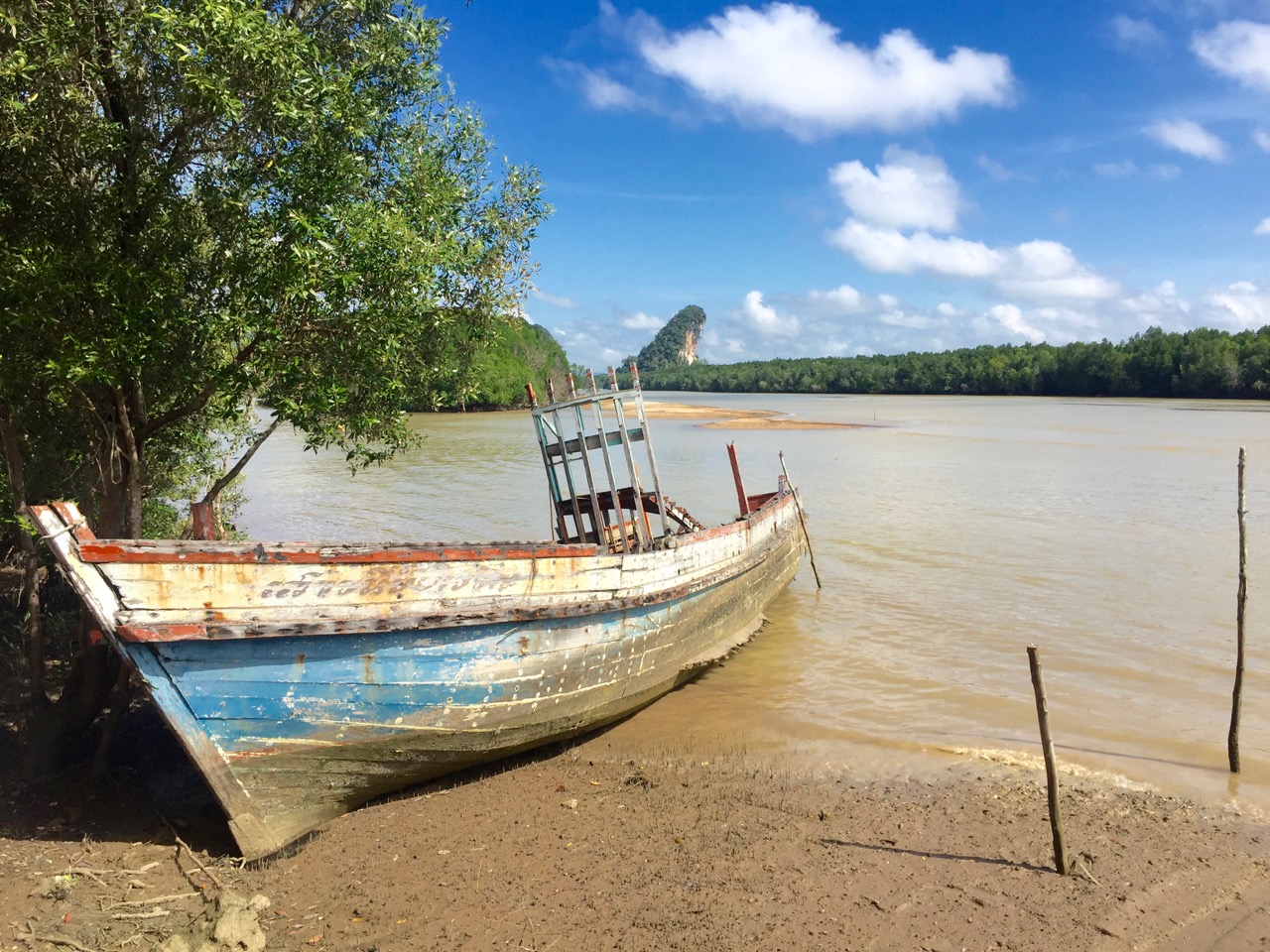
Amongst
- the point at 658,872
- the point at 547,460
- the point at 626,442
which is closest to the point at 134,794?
the point at 658,872

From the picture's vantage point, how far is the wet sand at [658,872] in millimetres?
4840

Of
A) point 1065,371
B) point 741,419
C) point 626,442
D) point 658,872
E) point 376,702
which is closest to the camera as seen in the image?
point 658,872

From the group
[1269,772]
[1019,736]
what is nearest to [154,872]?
[1019,736]

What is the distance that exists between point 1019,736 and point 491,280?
6.77 meters

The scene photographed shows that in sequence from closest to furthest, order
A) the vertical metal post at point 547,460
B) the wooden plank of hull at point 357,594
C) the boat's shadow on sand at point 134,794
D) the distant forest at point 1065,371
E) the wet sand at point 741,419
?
1. the wooden plank of hull at point 357,594
2. the boat's shadow on sand at point 134,794
3. the vertical metal post at point 547,460
4. the wet sand at point 741,419
5. the distant forest at point 1065,371

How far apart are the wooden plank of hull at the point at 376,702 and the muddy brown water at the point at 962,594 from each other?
1414 mm

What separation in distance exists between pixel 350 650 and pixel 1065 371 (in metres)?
89.5

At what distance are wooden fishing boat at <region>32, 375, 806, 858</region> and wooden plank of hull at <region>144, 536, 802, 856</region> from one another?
0.01m

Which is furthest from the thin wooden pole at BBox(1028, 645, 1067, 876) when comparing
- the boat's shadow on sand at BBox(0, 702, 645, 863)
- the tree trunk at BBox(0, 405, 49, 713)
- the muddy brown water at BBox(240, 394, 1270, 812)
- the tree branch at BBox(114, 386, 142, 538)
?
the tree trunk at BBox(0, 405, 49, 713)

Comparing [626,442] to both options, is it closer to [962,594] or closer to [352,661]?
[352,661]

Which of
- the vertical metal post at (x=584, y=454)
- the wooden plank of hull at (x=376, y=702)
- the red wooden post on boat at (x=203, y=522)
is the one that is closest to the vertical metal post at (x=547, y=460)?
the vertical metal post at (x=584, y=454)

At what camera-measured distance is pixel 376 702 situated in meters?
5.80

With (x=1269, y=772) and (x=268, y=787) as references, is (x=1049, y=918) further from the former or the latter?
(x=268, y=787)

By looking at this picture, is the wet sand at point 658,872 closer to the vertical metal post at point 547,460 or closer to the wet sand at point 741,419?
the vertical metal post at point 547,460
